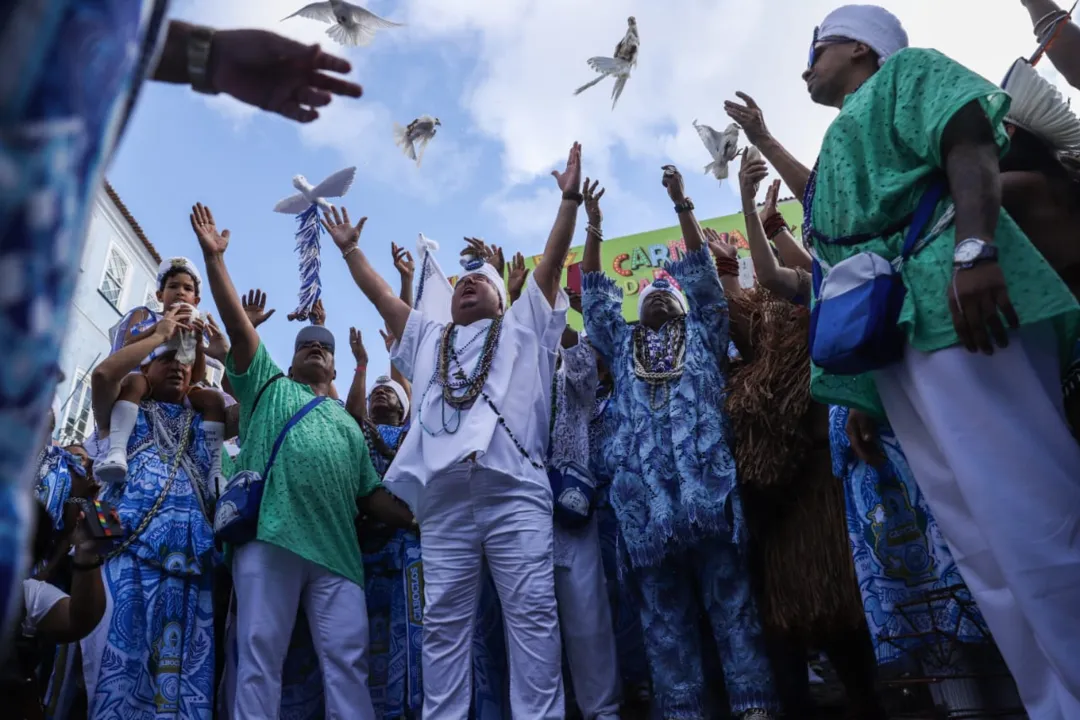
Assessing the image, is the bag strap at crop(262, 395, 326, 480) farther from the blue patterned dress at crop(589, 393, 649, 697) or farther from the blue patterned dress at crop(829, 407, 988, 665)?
the blue patterned dress at crop(829, 407, 988, 665)

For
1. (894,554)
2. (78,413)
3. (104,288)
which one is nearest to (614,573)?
(894,554)

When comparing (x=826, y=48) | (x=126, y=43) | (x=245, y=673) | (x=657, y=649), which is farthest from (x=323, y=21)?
(x=126, y=43)

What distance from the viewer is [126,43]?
697mm

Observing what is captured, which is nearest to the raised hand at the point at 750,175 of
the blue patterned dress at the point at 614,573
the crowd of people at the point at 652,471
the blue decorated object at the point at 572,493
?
the crowd of people at the point at 652,471

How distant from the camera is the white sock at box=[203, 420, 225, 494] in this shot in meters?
4.38

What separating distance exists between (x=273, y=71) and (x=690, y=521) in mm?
2772

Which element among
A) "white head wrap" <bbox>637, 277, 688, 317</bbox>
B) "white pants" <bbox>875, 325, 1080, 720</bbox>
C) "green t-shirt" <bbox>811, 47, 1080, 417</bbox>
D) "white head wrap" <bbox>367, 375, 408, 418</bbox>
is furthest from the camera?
"white head wrap" <bbox>367, 375, 408, 418</bbox>

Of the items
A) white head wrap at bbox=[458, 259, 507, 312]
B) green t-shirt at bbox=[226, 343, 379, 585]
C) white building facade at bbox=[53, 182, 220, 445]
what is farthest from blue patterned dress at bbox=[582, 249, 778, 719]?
white building facade at bbox=[53, 182, 220, 445]

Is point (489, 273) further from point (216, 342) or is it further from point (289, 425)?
point (216, 342)

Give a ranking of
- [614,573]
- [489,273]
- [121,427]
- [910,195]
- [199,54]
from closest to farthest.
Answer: [199,54], [910,195], [121,427], [614,573], [489,273]

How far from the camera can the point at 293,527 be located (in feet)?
12.9

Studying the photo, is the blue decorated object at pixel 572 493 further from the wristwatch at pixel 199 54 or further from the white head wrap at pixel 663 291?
the wristwatch at pixel 199 54

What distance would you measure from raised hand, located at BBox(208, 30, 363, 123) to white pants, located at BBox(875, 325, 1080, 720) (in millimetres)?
1561

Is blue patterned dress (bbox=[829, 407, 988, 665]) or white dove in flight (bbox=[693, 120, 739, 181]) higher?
white dove in flight (bbox=[693, 120, 739, 181])
